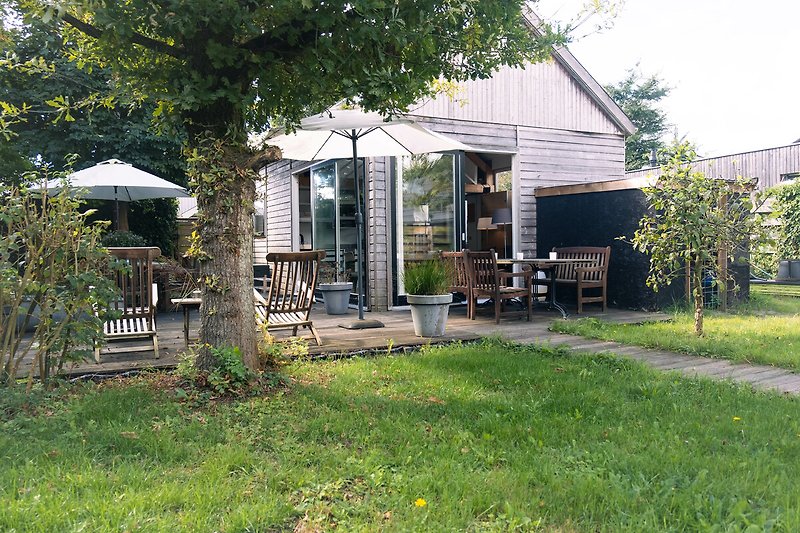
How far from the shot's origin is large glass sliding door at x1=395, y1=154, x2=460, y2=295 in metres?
8.11

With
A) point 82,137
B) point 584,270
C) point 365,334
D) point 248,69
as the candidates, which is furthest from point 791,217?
point 82,137

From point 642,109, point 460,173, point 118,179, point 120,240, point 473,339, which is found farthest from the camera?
point 642,109

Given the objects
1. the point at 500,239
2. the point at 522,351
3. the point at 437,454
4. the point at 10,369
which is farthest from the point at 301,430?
the point at 500,239

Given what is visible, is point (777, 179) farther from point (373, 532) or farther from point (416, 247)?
point (373, 532)

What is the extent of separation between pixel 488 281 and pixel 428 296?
1785 mm

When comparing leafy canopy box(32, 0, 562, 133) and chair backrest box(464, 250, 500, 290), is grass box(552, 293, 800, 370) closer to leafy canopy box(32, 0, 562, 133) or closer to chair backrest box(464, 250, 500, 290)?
chair backrest box(464, 250, 500, 290)

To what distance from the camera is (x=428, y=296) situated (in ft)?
17.5

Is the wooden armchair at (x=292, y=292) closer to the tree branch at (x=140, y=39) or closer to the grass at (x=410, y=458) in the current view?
the grass at (x=410, y=458)

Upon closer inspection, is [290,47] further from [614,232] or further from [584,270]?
[614,232]

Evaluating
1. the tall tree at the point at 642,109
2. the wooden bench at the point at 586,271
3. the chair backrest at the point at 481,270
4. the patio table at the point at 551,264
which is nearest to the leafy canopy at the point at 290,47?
the chair backrest at the point at 481,270

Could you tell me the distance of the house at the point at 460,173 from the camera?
8070mm

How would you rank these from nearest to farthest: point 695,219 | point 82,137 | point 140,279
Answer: point 140,279 < point 695,219 < point 82,137

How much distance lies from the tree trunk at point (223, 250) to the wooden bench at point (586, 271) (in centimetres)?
484

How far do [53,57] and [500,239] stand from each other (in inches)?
370
